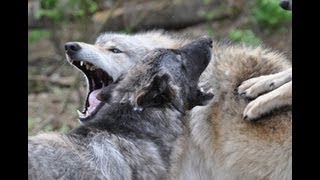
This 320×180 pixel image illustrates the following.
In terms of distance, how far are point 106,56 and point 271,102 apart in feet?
4.23

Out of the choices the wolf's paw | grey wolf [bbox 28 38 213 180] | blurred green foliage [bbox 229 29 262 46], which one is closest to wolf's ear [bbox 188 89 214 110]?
grey wolf [bbox 28 38 213 180]

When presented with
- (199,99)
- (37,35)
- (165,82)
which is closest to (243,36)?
(37,35)

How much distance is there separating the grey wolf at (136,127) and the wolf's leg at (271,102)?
35cm

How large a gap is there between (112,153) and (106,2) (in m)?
6.08

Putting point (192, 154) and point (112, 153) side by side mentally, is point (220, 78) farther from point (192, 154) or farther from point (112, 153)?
point (112, 153)

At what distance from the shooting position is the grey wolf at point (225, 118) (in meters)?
4.94

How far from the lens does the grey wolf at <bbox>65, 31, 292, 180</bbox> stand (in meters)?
4.94

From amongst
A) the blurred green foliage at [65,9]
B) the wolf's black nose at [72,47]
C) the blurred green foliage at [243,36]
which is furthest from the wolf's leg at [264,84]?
the blurred green foliage at [65,9]

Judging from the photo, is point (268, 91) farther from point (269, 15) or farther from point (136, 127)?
point (269, 15)

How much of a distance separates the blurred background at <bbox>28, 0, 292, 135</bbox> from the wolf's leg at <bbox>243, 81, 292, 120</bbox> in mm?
3525

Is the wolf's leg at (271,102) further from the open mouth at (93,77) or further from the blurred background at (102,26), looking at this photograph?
the blurred background at (102,26)

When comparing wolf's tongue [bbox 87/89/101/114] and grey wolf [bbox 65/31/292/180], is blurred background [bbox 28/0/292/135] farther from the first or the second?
wolf's tongue [bbox 87/89/101/114]

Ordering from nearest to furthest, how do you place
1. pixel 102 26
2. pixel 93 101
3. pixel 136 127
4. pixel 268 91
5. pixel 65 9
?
pixel 136 127 < pixel 268 91 < pixel 93 101 < pixel 65 9 < pixel 102 26

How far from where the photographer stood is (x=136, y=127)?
4605 mm
